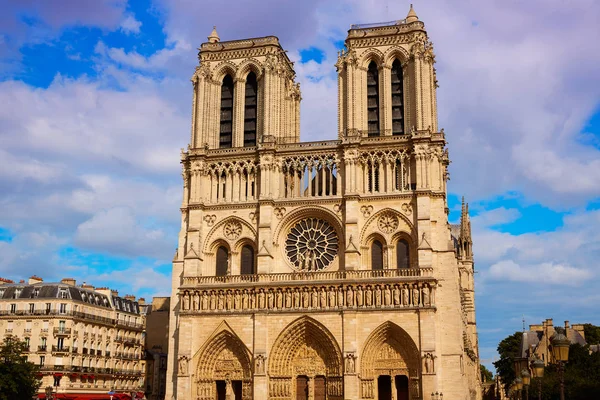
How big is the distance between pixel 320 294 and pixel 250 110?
12083mm

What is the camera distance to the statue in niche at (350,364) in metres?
37.2

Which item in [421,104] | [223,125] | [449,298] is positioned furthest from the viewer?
[223,125]

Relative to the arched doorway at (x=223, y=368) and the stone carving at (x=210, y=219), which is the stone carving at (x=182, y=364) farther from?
the stone carving at (x=210, y=219)

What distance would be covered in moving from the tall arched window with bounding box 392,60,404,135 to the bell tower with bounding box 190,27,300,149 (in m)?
6.28

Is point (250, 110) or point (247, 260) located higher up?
point (250, 110)

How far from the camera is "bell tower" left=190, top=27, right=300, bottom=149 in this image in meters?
43.0

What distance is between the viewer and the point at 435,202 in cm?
3950

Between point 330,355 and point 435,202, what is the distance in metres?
9.55

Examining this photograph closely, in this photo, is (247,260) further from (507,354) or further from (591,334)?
(507,354)

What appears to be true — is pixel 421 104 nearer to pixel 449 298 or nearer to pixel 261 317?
pixel 449 298

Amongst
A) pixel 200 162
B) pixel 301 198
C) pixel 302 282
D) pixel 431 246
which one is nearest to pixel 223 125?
pixel 200 162

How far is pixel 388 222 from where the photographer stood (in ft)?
131

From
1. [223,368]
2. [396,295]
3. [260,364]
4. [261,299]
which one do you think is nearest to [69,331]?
[223,368]

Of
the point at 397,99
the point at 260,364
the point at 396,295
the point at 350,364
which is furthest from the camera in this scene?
the point at 397,99
